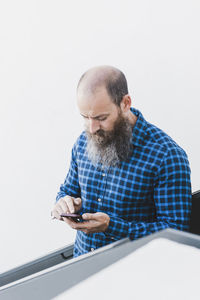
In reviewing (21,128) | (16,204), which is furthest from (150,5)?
(16,204)

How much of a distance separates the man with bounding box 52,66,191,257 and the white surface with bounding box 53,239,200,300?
661mm

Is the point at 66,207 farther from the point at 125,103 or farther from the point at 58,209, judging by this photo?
the point at 125,103

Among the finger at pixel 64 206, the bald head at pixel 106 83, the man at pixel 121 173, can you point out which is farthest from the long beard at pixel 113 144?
the finger at pixel 64 206

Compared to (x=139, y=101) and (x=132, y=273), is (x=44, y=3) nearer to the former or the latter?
(x=139, y=101)

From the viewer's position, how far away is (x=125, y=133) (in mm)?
1373

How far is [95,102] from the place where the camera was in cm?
128

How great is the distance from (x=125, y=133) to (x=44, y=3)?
3.24 ft

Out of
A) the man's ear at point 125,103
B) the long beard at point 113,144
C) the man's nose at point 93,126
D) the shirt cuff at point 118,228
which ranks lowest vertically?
A: the shirt cuff at point 118,228

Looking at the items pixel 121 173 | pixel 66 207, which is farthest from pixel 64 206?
pixel 121 173

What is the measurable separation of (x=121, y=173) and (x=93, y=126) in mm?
229

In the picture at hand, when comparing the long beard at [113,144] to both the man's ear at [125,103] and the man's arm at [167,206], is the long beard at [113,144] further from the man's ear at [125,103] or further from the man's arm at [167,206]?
the man's arm at [167,206]

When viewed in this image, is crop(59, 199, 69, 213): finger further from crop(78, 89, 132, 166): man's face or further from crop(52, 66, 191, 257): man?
crop(78, 89, 132, 166): man's face

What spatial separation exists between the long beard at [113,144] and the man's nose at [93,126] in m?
0.03

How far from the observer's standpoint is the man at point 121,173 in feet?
4.12
